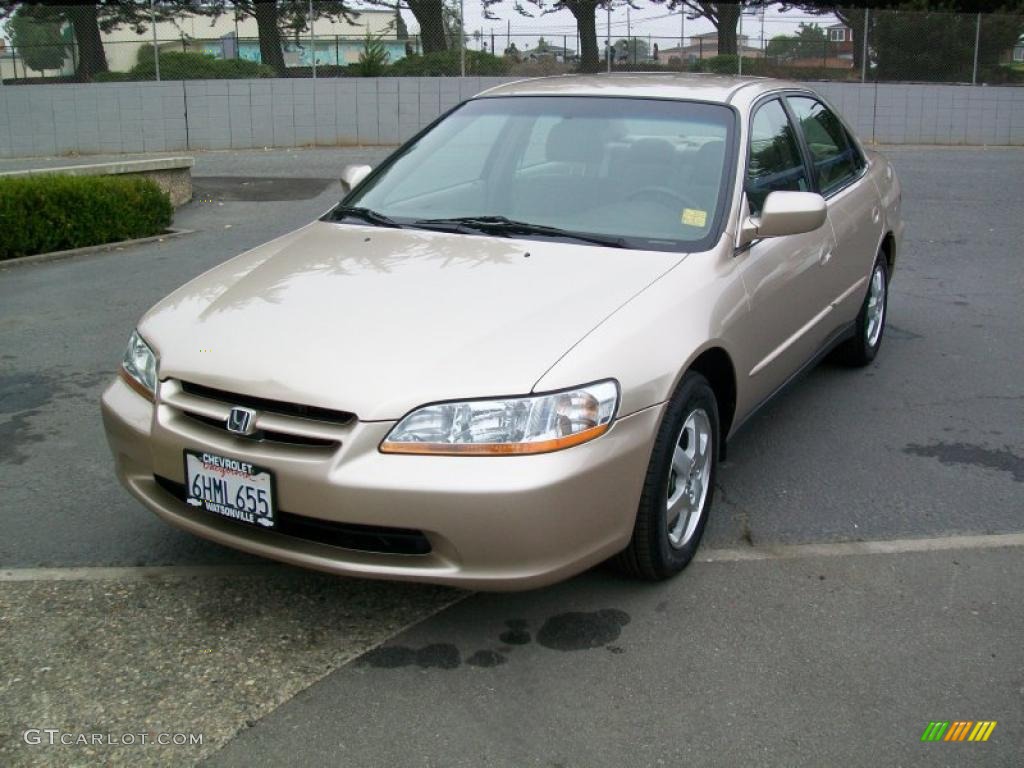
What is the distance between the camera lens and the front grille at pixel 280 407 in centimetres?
312

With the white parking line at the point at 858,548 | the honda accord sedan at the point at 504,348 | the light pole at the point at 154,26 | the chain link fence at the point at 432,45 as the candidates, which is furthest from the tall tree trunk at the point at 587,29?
the white parking line at the point at 858,548

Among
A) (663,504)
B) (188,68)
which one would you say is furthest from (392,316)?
(188,68)

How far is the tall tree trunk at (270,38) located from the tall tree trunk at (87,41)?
8.81 ft

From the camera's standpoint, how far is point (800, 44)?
2066 centimetres

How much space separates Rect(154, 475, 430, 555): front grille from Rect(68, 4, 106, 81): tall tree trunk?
18007mm

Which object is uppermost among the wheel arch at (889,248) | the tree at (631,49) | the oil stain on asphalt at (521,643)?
the tree at (631,49)

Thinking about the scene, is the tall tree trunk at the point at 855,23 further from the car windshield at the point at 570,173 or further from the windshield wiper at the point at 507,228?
the windshield wiper at the point at 507,228

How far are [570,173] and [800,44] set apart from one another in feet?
58.7

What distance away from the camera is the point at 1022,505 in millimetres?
4398

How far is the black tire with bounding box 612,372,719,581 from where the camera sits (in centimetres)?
342

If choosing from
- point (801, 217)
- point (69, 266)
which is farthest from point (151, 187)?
point (801, 217)

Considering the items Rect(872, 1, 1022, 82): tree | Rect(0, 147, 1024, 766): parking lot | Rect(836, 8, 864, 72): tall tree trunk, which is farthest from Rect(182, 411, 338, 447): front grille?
Rect(872, 1, 1022, 82): tree

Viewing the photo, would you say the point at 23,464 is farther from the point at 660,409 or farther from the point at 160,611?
the point at 660,409

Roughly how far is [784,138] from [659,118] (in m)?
0.77
